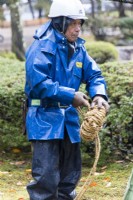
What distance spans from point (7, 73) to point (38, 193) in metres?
3.18

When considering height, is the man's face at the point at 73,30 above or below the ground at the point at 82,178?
above

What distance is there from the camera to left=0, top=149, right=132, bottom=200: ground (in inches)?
208

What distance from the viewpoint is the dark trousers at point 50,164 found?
4246 mm

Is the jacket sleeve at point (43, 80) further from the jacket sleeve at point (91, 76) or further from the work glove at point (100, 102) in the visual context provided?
the jacket sleeve at point (91, 76)

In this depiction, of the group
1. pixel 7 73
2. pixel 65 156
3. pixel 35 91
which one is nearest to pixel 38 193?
pixel 65 156

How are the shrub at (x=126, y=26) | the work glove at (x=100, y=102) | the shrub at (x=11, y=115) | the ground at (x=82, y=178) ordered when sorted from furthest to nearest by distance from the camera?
1. the shrub at (x=126, y=26)
2. the shrub at (x=11, y=115)
3. the ground at (x=82, y=178)
4. the work glove at (x=100, y=102)

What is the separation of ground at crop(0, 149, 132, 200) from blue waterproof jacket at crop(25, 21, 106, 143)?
3.33 feet


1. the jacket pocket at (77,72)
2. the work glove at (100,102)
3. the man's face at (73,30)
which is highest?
the man's face at (73,30)

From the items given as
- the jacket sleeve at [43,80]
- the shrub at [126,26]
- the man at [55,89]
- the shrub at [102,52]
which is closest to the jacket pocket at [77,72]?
the man at [55,89]

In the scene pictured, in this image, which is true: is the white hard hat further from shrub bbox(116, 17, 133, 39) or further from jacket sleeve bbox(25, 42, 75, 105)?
shrub bbox(116, 17, 133, 39)

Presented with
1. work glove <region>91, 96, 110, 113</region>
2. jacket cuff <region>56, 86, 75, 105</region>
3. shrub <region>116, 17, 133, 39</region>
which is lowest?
shrub <region>116, 17, 133, 39</region>

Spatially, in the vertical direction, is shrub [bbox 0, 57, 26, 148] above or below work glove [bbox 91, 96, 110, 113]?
below

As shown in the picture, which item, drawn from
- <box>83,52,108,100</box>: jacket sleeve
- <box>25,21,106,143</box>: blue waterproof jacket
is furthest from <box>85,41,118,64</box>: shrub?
<box>25,21,106,143</box>: blue waterproof jacket

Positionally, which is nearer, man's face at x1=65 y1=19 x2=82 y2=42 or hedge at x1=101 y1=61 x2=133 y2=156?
man's face at x1=65 y1=19 x2=82 y2=42
